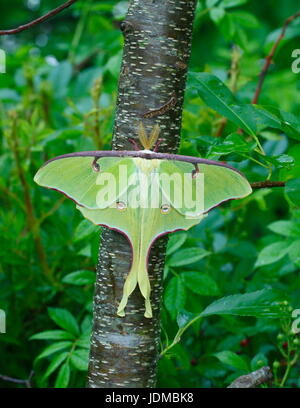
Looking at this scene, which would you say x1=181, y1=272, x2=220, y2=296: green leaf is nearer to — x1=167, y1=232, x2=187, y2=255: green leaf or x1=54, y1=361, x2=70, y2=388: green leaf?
x1=167, y1=232, x2=187, y2=255: green leaf

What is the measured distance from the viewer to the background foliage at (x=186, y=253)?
4.04 feet

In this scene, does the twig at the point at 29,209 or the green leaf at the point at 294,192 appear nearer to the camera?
the green leaf at the point at 294,192

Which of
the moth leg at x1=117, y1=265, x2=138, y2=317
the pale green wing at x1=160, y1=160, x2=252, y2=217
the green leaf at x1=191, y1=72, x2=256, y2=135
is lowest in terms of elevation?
the moth leg at x1=117, y1=265, x2=138, y2=317

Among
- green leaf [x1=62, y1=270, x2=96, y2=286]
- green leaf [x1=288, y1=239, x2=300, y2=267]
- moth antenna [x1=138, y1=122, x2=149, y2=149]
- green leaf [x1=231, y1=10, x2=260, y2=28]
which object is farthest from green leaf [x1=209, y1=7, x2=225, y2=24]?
moth antenna [x1=138, y1=122, x2=149, y2=149]

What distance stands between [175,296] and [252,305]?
0.29 metres

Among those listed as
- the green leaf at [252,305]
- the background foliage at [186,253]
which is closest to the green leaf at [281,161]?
the background foliage at [186,253]

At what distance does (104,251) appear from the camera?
41.6 inches

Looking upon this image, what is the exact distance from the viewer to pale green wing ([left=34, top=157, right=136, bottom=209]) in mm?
939

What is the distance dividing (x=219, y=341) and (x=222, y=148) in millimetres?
812

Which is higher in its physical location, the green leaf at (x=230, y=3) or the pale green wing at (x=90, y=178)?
the green leaf at (x=230, y=3)

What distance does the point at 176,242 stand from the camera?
1451mm

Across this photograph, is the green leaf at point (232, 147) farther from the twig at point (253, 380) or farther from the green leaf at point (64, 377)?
the green leaf at point (64, 377)

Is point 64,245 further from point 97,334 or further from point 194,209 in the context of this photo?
point 194,209

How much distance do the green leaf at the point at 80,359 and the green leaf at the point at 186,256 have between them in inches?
11.8
